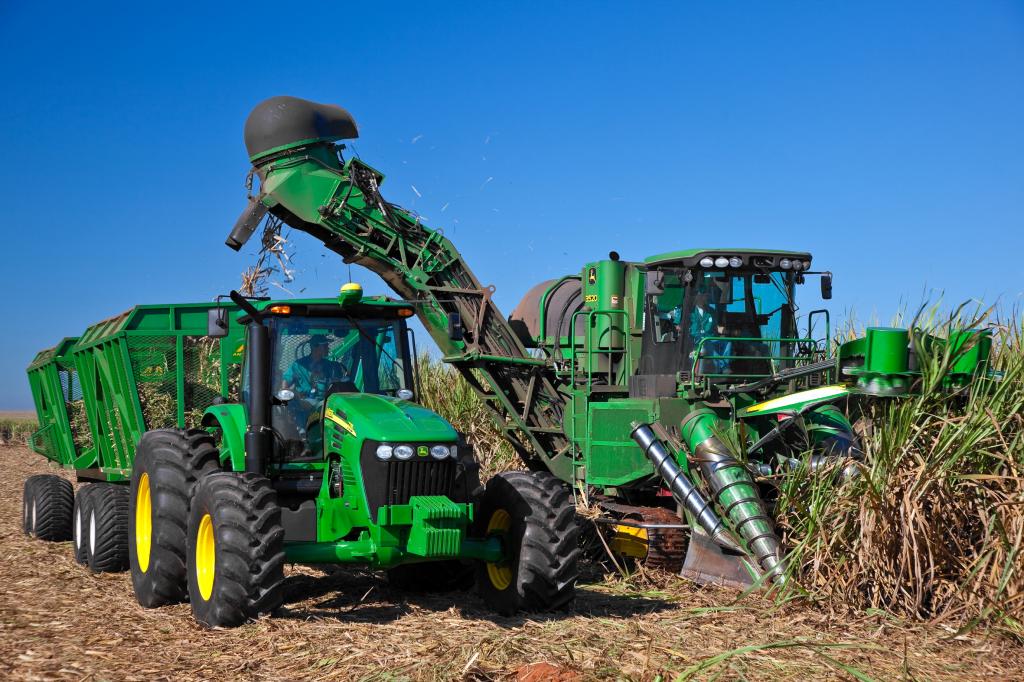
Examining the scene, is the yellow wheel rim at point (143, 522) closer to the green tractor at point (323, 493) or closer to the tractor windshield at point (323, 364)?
the green tractor at point (323, 493)

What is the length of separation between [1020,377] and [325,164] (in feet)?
24.7

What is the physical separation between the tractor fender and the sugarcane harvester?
1.69 metres

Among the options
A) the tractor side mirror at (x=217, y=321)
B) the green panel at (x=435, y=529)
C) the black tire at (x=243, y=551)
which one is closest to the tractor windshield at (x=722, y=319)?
the green panel at (x=435, y=529)

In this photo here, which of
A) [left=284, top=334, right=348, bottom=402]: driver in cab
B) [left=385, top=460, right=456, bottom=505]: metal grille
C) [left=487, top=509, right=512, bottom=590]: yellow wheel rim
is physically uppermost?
[left=284, top=334, right=348, bottom=402]: driver in cab

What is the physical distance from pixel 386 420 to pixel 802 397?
11.3 feet

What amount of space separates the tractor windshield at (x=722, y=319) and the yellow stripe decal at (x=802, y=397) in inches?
38.2

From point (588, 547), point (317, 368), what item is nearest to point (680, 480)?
point (588, 547)

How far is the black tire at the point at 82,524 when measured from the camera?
9492mm

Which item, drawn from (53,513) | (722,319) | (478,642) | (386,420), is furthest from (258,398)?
(53,513)

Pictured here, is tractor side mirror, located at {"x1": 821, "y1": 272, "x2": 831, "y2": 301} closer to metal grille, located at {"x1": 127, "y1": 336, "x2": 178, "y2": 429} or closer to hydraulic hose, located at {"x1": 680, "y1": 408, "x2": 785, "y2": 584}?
hydraulic hose, located at {"x1": 680, "y1": 408, "x2": 785, "y2": 584}

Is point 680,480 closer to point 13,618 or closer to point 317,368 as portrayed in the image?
point 317,368

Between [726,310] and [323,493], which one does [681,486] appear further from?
[323,493]

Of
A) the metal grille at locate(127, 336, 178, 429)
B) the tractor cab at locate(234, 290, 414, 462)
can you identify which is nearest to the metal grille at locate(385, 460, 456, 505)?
the tractor cab at locate(234, 290, 414, 462)

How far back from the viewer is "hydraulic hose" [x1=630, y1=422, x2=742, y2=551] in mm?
8123
